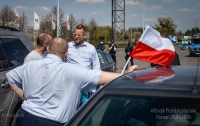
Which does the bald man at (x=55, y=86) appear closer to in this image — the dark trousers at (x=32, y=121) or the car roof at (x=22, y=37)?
the dark trousers at (x=32, y=121)

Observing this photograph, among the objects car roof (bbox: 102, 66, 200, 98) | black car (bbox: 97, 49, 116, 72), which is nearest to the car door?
black car (bbox: 97, 49, 116, 72)

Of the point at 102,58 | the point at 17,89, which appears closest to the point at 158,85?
the point at 17,89

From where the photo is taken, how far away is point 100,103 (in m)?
2.36

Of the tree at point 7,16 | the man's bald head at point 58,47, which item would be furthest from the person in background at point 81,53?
the tree at point 7,16

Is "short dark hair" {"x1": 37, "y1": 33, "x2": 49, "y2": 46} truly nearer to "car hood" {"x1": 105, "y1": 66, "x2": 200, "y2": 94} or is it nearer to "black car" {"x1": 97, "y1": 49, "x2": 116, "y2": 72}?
"car hood" {"x1": 105, "y1": 66, "x2": 200, "y2": 94}

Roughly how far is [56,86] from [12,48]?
2420 mm

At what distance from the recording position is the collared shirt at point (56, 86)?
304 centimetres

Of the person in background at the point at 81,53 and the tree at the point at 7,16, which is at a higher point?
the tree at the point at 7,16

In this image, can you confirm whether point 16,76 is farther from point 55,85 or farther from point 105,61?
point 105,61

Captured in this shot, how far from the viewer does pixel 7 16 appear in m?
26.0

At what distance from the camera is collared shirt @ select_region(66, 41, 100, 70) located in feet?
16.3

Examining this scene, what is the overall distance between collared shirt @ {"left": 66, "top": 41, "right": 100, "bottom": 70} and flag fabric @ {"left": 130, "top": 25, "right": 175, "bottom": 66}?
125cm

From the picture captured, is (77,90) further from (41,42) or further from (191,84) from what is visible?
(41,42)

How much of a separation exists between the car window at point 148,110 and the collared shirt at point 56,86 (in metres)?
0.58
